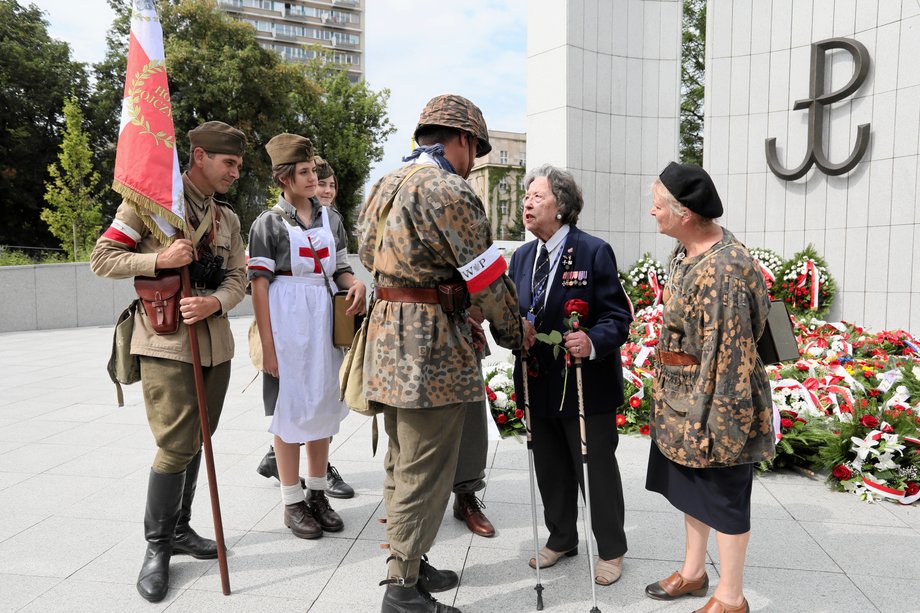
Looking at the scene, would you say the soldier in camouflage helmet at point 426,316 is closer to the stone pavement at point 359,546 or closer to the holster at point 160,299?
the stone pavement at point 359,546

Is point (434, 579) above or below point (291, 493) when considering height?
below

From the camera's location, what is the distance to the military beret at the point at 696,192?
241 cm

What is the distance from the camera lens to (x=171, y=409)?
287 centimetres

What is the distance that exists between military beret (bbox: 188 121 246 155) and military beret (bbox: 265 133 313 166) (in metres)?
0.33

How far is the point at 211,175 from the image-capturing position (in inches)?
120

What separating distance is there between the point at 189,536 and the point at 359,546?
0.86 meters

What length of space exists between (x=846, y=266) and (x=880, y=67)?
9.62ft

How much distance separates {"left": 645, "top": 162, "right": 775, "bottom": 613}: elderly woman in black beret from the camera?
2.33m

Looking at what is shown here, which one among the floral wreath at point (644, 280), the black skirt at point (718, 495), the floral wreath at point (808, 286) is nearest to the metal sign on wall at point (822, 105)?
the floral wreath at point (808, 286)

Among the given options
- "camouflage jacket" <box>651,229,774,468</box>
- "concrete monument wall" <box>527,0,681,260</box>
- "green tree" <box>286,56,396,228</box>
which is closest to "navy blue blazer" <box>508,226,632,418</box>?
"camouflage jacket" <box>651,229,774,468</box>

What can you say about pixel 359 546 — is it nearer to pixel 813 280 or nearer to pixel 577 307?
pixel 577 307

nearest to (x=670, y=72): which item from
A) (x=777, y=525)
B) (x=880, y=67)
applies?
(x=880, y=67)

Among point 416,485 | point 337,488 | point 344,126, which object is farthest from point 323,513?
point 344,126

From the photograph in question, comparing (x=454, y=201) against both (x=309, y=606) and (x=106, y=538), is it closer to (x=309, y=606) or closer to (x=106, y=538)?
(x=309, y=606)
